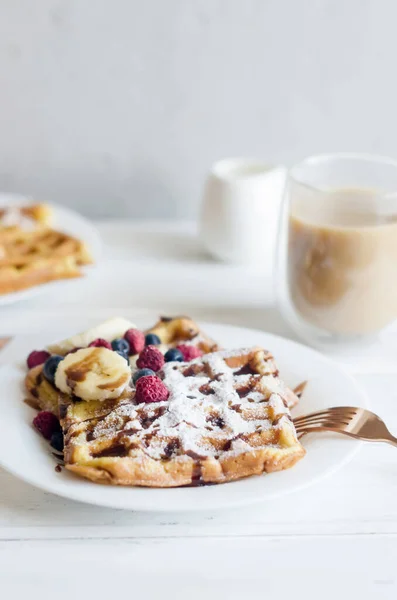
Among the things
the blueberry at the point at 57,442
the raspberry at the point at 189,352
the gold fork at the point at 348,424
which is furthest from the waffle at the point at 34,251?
the gold fork at the point at 348,424

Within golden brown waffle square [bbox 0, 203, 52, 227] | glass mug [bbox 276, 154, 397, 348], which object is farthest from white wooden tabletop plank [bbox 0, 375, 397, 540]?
golden brown waffle square [bbox 0, 203, 52, 227]

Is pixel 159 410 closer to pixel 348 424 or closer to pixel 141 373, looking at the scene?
pixel 141 373

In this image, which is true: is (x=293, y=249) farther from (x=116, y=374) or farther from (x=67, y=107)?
(x=67, y=107)

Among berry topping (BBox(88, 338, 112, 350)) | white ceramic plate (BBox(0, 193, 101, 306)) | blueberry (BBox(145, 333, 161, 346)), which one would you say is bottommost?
white ceramic plate (BBox(0, 193, 101, 306))

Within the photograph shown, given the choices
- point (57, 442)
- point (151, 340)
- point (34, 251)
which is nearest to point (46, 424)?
point (57, 442)

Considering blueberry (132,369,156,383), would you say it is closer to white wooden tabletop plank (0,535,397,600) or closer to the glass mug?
white wooden tabletop plank (0,535,397,600)

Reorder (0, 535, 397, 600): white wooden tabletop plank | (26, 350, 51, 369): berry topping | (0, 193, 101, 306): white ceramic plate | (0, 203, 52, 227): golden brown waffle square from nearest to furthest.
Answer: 1. (0, 535, 397, 600): white wooden tabletop plank
2. (26, 350, 51, 369): berry topping
3. (0, 193, 101, 306): white ceramic plate
4. (0, 203, 52, 227): golden brown waffle square

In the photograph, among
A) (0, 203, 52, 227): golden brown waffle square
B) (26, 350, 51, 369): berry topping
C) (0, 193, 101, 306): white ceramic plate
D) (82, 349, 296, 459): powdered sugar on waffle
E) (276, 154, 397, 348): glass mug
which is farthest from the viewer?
(0, 203, 52, 227): golden brown waffle square
